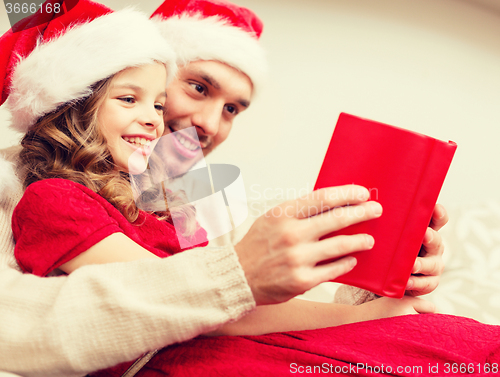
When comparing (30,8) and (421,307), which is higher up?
(30,8)

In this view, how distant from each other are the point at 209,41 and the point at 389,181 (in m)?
0.86

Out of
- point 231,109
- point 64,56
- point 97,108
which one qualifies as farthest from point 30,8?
point 231,109

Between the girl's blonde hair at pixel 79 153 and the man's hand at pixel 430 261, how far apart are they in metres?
0.57

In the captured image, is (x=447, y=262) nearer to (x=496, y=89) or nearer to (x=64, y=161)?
(x=496, y=89)

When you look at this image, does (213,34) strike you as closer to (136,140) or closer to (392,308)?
(136,140)

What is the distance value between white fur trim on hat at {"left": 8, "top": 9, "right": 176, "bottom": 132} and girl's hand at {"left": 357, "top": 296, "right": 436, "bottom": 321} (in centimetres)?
73

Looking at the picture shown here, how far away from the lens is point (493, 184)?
1.56 meters

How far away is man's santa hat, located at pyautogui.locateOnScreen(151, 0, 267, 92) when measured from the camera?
1.16m

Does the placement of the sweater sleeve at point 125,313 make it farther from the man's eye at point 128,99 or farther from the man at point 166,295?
the man's eye at point 128,99

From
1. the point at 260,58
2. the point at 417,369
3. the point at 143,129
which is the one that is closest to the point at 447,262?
the point at 417,369

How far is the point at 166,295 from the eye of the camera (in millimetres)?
472

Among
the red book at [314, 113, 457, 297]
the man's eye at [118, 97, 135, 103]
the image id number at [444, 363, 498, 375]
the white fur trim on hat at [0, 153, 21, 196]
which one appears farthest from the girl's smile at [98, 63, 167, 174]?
the image id number at [444, 363, 498, 375]

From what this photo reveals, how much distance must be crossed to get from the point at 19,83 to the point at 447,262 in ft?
4.31

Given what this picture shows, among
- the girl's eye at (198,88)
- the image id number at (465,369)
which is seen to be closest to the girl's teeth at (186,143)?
the girl's eye at (198,88)
